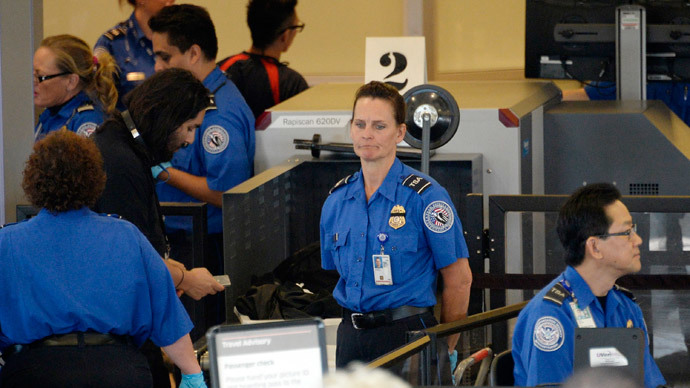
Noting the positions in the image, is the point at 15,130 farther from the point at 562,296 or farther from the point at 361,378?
the point at 361,378

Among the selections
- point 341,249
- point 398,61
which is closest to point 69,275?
point 341,249

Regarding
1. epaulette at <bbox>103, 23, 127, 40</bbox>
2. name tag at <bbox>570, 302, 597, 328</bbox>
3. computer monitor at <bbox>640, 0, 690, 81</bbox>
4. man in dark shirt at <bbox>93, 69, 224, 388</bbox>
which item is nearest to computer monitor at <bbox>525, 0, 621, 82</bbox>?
computer monitor at <bbox>640, 0, 690, 81</bbox>

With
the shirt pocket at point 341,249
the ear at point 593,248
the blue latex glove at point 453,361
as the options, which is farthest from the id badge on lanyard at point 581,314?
the shirt pocket at point 341,249

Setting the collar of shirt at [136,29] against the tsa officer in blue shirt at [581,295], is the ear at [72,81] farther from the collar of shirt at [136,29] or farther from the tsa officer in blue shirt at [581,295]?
the tsa officer in blue shirt at [581,295]

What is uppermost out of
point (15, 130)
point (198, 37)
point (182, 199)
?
point (198, 37)

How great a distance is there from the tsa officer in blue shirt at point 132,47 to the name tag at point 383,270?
7.04ft

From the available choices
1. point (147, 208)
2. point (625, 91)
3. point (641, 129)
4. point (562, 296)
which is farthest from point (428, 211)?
point (625, 91)

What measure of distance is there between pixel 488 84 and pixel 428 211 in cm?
211

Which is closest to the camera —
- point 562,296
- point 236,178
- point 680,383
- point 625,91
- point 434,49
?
point 562,296

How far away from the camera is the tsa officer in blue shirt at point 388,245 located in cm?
285

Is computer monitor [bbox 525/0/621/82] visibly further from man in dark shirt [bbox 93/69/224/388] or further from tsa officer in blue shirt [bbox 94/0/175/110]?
man in dark shirt [bbox 93/69/224/388]

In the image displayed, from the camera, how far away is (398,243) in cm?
285

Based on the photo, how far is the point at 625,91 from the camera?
5051 millimetres

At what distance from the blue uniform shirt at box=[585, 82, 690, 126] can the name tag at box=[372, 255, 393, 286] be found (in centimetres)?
318
